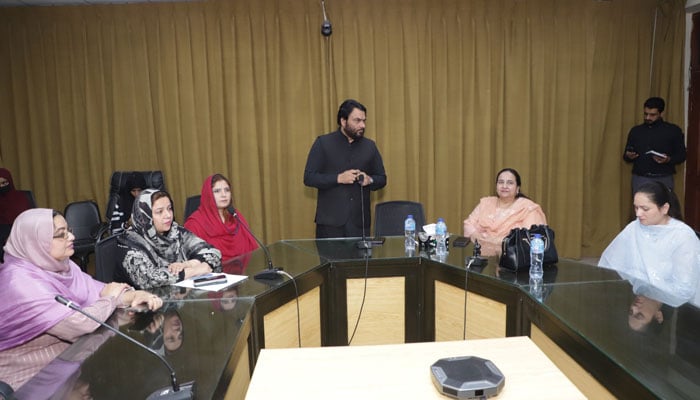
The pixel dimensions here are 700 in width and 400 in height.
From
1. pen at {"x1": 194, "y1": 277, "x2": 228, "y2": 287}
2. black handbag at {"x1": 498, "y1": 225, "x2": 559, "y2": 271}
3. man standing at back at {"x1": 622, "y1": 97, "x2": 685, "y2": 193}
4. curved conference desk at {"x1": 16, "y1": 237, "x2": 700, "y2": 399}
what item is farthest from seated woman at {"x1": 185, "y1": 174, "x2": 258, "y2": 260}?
man standing at back at {"x1": 622, "y1": 97, "x2": 685, "y2": 193}

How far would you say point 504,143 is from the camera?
15.2ft

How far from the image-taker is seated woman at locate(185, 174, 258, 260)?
2.71 m

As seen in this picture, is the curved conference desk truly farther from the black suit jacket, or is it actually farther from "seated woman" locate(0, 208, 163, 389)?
the black suit jacket

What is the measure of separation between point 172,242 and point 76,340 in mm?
873

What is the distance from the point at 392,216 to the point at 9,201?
311 cm

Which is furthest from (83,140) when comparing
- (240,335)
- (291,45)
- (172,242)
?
(240,335)

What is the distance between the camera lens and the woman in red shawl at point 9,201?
3.86m

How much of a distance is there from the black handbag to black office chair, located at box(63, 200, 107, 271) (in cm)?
306

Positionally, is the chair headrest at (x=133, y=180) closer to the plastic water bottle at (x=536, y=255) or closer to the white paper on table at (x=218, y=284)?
the white paper on table at (x=218, y=284)

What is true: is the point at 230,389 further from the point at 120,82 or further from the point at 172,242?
the point at 120,82

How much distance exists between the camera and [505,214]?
117 inches

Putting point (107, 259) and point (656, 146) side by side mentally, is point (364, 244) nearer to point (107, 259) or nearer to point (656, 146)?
point (107, 259)

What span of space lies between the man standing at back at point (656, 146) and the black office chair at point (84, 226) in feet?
15.2

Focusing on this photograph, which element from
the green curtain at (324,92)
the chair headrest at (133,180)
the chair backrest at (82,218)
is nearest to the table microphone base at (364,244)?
the green curtain at (324,92)
